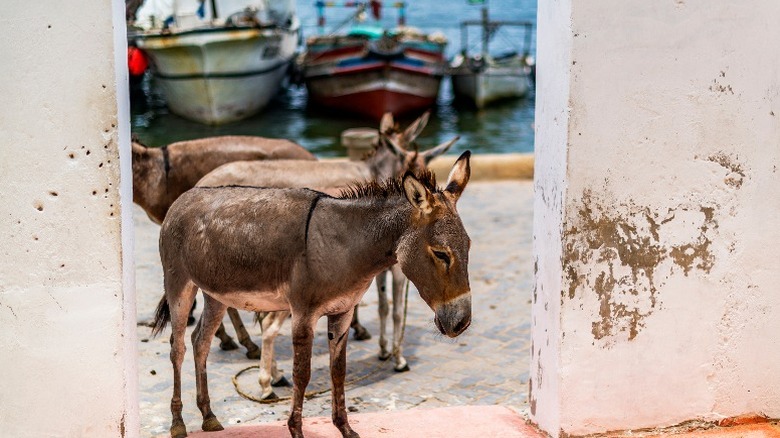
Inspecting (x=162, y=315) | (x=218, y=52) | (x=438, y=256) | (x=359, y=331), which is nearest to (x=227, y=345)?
(x=359, y=331)

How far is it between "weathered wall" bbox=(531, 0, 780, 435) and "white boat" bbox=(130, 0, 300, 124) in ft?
73.8

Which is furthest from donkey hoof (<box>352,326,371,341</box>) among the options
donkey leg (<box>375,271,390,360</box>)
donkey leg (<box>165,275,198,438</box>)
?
donkey leg (<box>165,275,198,438</box>)

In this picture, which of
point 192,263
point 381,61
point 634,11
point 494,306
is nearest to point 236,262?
point 192,263

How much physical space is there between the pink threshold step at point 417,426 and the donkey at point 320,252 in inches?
11.2

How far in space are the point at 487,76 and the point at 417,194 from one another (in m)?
30.2

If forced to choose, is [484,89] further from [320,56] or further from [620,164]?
[620,164]

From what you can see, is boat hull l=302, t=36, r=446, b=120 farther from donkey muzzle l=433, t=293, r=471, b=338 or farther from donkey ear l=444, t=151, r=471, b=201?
donkey muzzle l=433, t=293, r=471, b=338

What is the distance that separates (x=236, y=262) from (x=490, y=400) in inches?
110

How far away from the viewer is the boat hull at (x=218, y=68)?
2791 centimetres

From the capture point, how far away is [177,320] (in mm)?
6238

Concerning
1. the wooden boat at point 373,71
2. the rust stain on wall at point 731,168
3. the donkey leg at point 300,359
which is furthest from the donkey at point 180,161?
the wooden boat at point 373,71

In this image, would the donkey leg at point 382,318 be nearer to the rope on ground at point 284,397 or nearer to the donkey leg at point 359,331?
the rope on ground at point 284,397

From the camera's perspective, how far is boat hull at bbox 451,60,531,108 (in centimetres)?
3506

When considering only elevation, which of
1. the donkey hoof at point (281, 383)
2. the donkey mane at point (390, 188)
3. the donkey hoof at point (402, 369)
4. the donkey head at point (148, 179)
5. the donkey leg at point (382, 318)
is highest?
the donkey mane at point (390, 188)
